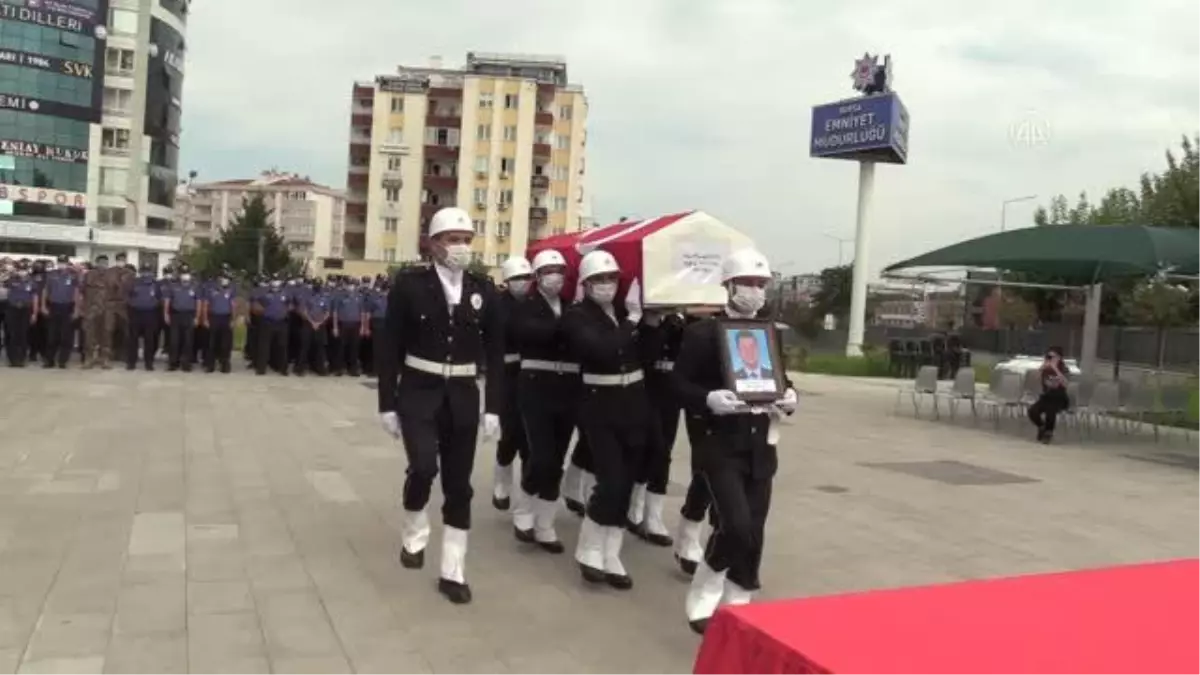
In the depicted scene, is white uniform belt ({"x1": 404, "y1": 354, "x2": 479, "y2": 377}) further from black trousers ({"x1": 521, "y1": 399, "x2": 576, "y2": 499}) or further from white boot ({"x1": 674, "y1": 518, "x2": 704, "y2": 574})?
white boot ({"x1": 674, "y1": 518, "x2": 704, "y2": 574})

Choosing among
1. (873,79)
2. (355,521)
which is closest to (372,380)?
(355,521)

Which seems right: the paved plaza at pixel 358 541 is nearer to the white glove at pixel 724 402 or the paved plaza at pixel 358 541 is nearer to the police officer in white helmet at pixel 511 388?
the police officer in white helmet at pixel 511 388

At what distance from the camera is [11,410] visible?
11.8 meters

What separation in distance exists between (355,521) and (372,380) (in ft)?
36.3

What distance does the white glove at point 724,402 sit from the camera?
4922 mm

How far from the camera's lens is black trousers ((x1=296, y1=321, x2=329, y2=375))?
1806 centimetres

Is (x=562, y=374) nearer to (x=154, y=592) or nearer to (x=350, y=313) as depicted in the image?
(x=154, y=592)

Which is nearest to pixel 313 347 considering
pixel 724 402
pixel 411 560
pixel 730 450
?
pixel 411 560

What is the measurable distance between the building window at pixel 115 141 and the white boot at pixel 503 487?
220 ft

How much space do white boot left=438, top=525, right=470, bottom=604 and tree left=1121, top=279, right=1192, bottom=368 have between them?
21303mm

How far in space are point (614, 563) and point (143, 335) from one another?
1362 centimetres

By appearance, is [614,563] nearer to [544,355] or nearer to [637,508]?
[637,508]

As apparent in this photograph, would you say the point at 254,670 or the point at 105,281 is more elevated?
the point at 105,281

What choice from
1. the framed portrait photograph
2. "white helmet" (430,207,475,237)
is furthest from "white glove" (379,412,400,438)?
the framed portrait photograph
